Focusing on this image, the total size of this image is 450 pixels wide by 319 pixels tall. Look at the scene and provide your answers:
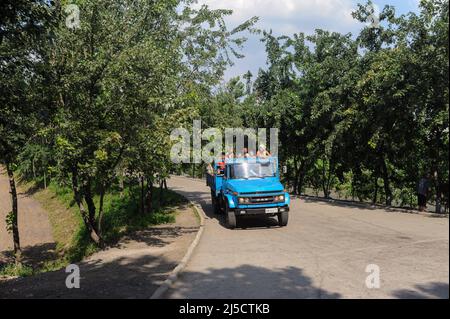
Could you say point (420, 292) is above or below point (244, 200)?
below

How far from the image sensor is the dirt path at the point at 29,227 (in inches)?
949

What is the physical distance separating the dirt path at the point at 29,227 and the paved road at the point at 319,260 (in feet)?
32.2

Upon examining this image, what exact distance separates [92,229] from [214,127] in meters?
8.94

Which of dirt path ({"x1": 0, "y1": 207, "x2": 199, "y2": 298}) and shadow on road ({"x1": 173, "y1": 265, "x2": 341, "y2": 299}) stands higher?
shadow on road ({"x1": 173, "y1": 265, "x2": 341, "y2": 299})

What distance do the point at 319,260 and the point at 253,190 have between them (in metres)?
4.96

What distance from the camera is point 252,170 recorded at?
15703mm

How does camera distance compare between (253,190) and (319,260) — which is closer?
(319,260)

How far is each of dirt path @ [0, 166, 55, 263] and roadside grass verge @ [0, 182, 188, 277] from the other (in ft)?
1.73

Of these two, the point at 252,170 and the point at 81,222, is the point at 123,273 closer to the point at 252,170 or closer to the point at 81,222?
the point at 252,170

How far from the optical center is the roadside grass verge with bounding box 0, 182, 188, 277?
16.4 metres

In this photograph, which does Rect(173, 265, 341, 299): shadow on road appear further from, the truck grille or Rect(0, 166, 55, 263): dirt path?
Rect(0, 166, 55, 263): dirt path

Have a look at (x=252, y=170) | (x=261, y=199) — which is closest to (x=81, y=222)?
(x=252, y=170)

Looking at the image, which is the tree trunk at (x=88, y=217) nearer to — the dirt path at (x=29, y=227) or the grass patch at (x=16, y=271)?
the grass patch at (x=16, y=271)

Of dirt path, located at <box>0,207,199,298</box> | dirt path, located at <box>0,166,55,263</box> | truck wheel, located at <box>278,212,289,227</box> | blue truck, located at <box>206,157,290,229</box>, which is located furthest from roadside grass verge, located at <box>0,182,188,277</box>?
truck wheel, located at <box>278,212,289,227</box>
